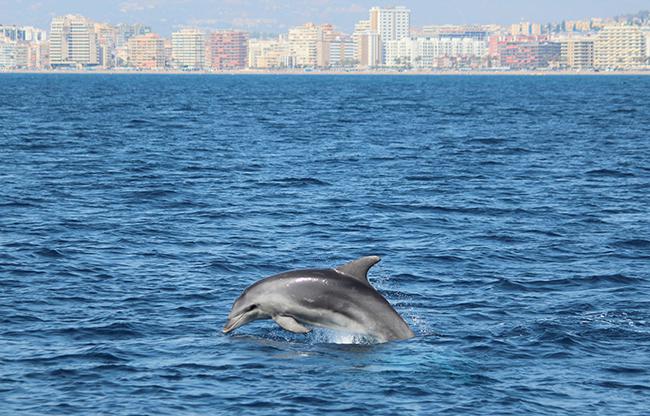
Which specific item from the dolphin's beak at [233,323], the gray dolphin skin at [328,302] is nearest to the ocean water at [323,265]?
the dolphin's beak at [233,323]

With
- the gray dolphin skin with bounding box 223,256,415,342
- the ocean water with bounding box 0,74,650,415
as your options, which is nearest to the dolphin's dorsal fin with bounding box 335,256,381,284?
the gray dolphin skin with bounding box 223,256,415,342

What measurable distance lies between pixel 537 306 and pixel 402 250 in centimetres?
700

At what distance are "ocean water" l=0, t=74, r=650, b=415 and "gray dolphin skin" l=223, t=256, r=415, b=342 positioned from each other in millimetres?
444

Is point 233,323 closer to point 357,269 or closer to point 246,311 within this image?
point 246,311

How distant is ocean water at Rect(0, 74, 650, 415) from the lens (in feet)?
56.5

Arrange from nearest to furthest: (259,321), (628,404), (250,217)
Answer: (628,404)
(259,321)
(250,217)

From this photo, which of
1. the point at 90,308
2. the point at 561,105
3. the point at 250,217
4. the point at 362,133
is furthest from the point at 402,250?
the point at 561,105

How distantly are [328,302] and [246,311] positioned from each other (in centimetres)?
144

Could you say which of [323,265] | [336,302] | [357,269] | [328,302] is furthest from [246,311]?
[323,265]

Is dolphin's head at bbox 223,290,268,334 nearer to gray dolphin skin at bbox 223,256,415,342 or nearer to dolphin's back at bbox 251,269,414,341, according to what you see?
gray dolphin skin at bbox 223,256,415,342

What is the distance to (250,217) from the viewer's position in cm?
3538

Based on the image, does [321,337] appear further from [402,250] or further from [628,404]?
[402,250]

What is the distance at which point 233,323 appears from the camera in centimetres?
1953

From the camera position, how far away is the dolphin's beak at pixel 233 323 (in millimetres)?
19391
